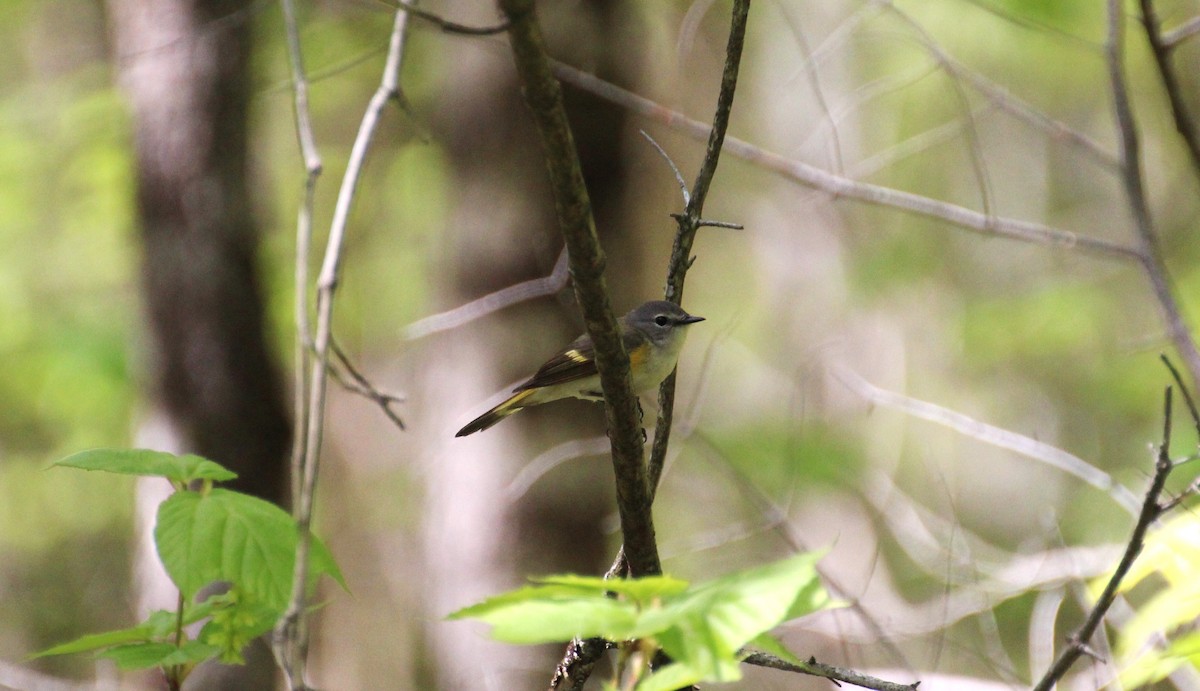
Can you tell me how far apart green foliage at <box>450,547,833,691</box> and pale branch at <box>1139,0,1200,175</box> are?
2.20m

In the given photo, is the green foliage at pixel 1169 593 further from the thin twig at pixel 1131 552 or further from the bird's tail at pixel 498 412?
the bird's tail at pixel 498 412

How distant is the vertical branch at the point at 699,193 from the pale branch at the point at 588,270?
25 cm

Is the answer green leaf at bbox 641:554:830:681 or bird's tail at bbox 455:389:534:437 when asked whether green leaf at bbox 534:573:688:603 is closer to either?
green leaf at bbox 641:554:830:681

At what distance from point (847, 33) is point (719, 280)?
6634 millimetres

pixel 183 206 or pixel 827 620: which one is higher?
pixel 183 206

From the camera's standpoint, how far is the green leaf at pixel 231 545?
154cm

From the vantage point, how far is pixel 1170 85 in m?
2.67

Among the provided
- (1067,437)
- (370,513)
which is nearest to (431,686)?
(370,513)

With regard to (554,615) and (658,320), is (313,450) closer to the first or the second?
(554,615)

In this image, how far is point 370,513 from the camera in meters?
8.80

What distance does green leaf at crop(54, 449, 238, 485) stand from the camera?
1.64m

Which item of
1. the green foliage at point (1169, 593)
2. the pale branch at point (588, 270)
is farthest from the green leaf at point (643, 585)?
the green foliage at point (1169, 593)

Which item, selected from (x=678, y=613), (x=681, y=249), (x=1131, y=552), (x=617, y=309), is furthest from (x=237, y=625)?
(x=617, y=309)

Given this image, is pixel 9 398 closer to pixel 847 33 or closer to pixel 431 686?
pixel 431 686
